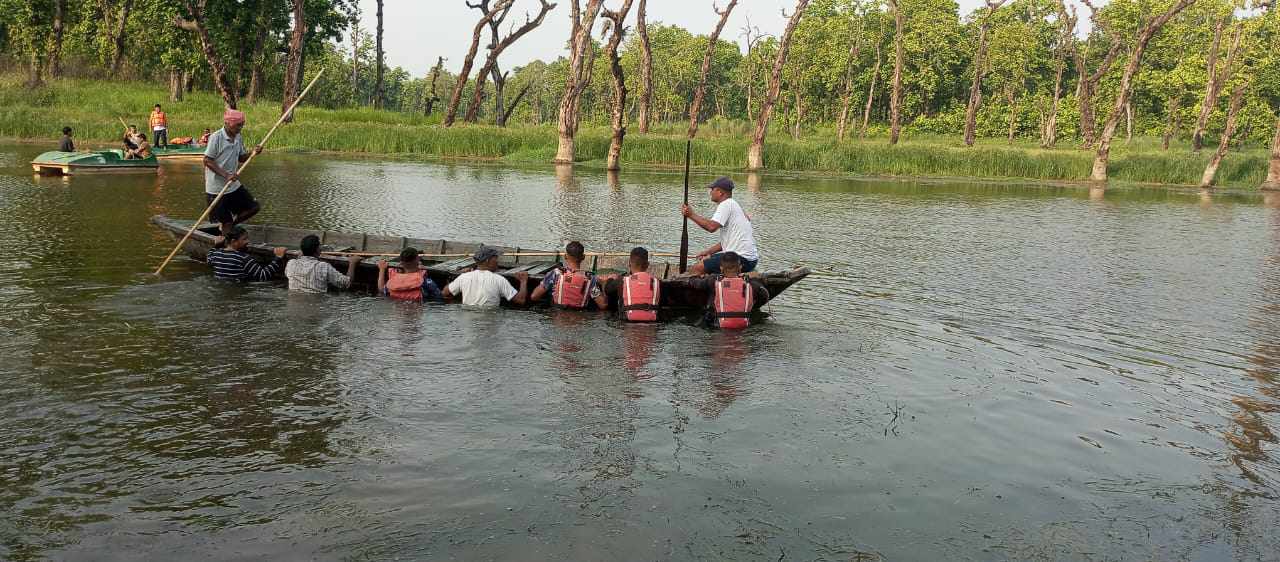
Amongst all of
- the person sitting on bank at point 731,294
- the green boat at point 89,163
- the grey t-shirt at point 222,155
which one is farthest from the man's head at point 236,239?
the green boat at point 89,163

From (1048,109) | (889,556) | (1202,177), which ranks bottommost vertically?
(889,556)

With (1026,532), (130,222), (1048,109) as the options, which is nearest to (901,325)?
(1026,532)

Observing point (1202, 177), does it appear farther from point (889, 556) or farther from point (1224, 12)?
point (889, 556)

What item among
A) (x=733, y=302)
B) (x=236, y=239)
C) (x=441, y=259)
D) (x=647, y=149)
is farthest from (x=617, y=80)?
(x=733, y=302)

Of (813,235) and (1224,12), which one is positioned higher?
(1224,12)

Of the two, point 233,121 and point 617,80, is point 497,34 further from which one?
point 233,121

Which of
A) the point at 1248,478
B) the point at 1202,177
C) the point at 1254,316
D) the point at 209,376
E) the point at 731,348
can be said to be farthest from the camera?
the point at 1202,177

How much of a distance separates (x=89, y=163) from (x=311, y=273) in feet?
55.8

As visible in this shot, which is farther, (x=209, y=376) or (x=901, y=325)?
(x=901, y=325)

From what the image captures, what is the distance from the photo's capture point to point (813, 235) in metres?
18.7

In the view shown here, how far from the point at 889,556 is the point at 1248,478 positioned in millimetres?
3123

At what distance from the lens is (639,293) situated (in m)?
10.5

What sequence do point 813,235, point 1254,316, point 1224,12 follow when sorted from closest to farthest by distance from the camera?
point 1254,316 < point 813,235 < point 1224,12

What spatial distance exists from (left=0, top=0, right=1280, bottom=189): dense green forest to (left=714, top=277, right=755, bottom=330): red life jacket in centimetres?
2329
